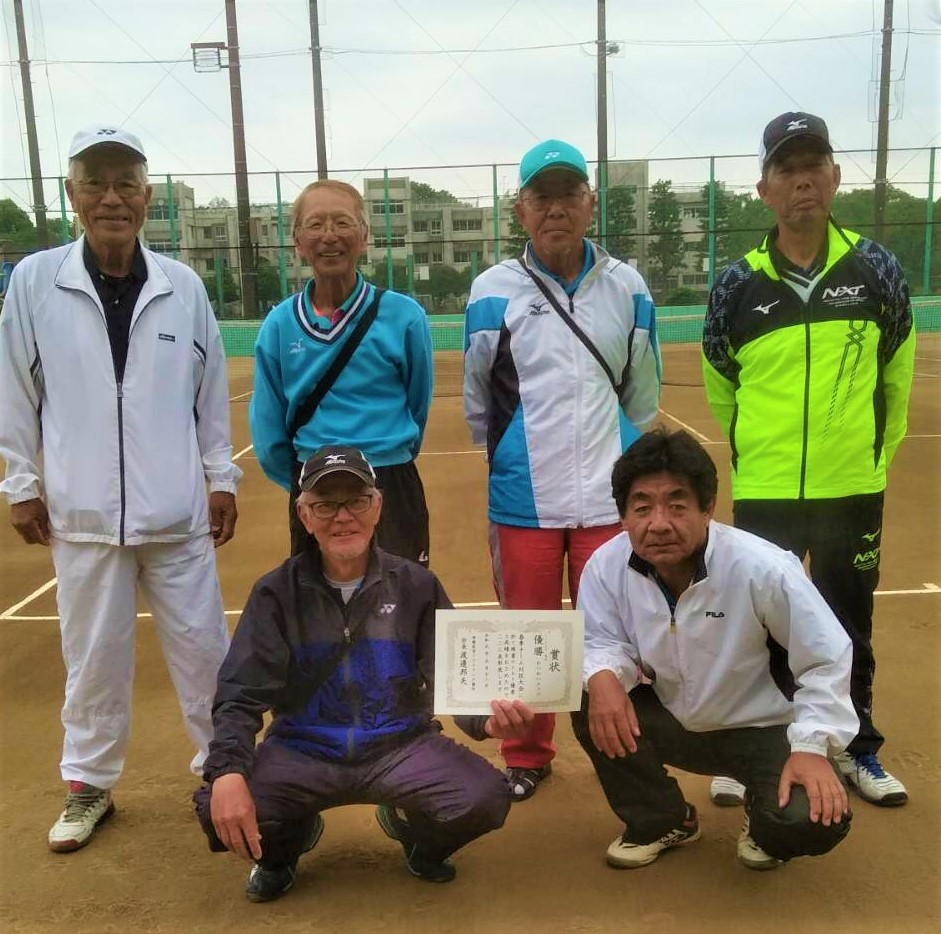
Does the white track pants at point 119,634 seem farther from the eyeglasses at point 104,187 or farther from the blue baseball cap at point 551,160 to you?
the blue baseball cap at point 551,160

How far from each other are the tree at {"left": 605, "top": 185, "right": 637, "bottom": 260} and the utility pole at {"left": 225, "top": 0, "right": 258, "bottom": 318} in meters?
9.04

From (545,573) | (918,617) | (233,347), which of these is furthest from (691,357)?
(545,573)

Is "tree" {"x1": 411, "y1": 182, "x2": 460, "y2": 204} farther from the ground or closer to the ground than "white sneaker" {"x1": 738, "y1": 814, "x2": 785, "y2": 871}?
farther from the ground

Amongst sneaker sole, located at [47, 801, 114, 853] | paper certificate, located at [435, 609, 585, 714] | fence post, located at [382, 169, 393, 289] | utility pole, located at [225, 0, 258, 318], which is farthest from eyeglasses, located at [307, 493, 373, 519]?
fence post, located at [382, 169, 393, 289]

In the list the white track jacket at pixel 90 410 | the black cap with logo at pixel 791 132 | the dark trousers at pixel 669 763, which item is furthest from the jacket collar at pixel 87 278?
the black cap with logo at pixel 791 132

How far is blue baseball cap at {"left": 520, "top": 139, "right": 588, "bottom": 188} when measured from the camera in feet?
9.46

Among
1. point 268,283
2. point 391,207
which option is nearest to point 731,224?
point 391,207

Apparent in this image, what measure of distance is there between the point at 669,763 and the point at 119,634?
1693 mm

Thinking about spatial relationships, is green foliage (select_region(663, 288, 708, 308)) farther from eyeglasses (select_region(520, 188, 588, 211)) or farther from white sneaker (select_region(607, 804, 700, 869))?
white sneaker (select_region(607, 804, 700, 869))

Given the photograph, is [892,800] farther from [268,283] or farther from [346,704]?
[268,283]

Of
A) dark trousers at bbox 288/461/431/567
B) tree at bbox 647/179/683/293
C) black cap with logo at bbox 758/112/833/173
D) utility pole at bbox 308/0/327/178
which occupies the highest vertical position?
utility pole at bbox 308/0/327/178

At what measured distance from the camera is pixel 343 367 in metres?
2.82

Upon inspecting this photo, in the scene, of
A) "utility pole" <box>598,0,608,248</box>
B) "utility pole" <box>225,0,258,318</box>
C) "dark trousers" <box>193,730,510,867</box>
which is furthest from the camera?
"utility pole" <box>598,0,608,248</box>

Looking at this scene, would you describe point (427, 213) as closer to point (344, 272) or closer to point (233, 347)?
point (233, 347)
